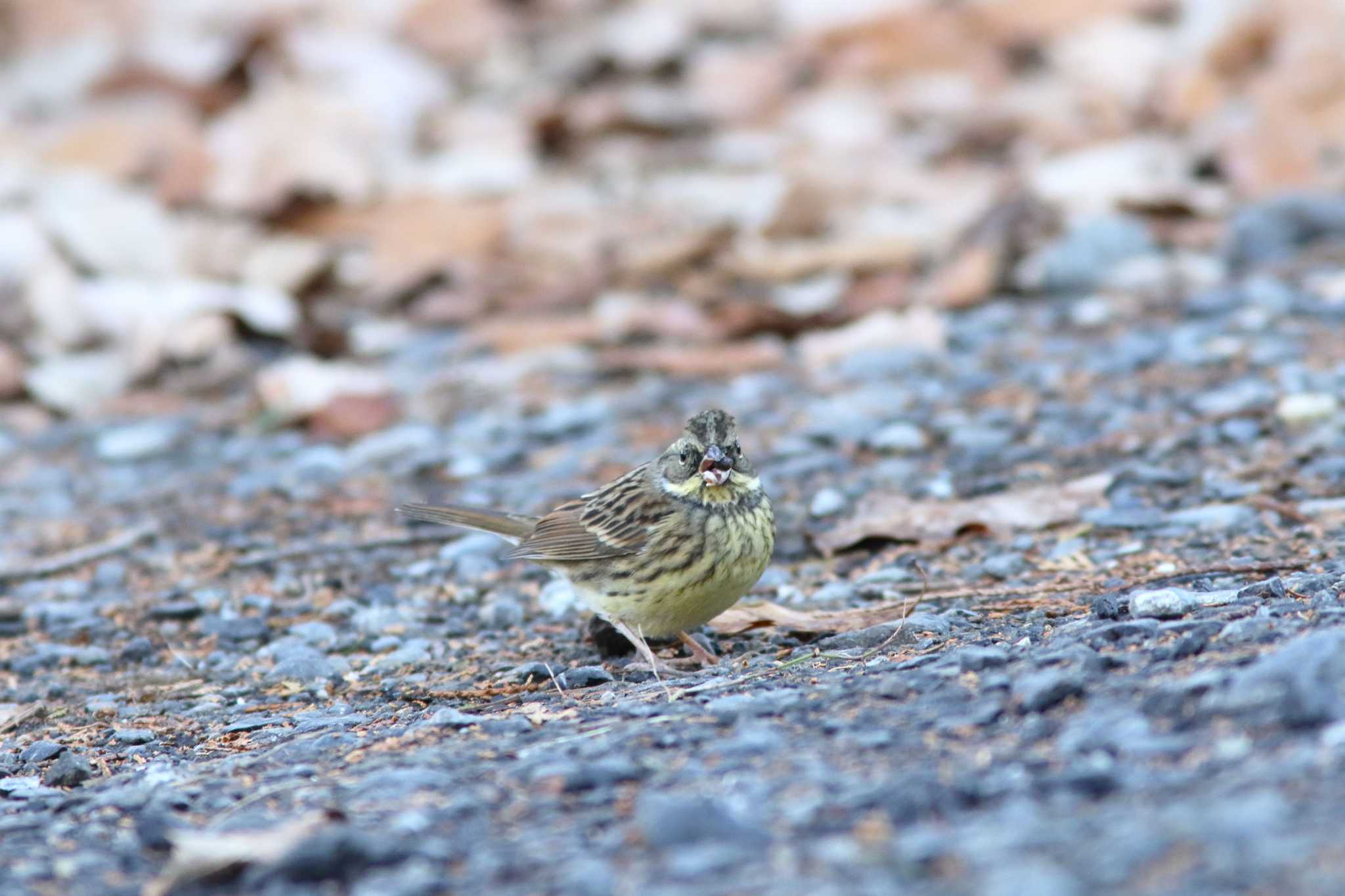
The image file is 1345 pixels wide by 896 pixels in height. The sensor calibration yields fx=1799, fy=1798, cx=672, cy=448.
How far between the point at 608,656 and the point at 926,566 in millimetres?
1073

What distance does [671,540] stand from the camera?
17.2 feet

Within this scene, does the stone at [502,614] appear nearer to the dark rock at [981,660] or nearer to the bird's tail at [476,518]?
the bird's tail at [476,518]

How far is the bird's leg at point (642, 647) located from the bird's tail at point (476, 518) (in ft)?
2.23

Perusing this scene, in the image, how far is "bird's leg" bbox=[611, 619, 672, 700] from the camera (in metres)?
4.72

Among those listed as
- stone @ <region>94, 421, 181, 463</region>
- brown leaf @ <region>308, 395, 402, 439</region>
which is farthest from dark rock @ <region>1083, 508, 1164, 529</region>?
stone @ <region>94, 421, 181, 463</region>

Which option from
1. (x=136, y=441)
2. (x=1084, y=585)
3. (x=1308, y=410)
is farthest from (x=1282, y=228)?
(x=136, y=441)

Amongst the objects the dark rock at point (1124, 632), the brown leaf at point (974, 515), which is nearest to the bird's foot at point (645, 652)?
the brown leaf at point (974, 515)

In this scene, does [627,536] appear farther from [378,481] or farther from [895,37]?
[895,37]

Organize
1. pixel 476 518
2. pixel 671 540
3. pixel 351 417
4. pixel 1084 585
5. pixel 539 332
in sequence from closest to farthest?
pixel 1084 585 → pixel 671 540 → pixel 476 518 → pixel 351 417 → pixel 539 332

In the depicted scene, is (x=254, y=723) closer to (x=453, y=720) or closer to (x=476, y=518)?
(x=453, y=720)

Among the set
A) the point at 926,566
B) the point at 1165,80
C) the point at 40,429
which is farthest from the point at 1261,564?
the point at 1165,80

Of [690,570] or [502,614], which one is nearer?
[690,570]

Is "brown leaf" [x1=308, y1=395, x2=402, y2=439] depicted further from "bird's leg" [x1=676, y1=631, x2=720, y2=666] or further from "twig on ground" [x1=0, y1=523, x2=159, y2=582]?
"bird's leg" [x1=676, y1=631, x2=720, y2=666]

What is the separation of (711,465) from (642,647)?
2.07ft
